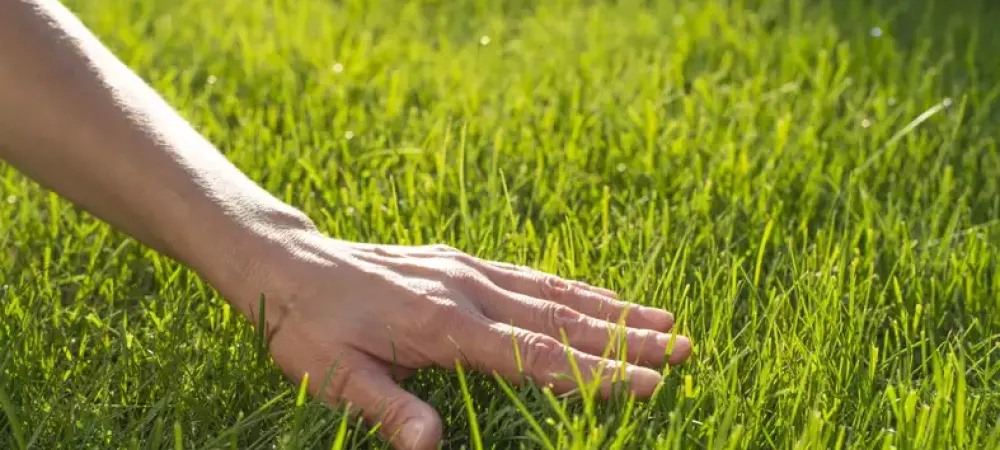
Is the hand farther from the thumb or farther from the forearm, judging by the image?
the forearm

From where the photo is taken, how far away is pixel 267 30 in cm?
337

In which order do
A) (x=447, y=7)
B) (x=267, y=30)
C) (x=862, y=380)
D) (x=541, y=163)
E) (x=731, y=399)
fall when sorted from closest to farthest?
1. (x=731, y=399)
2. (x=862, y=380)
3. (x=541, y=163)
4. (x=267, y=30)
5. (x=447, y=7)

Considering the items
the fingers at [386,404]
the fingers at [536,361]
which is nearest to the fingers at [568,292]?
the fingers at [536,361]

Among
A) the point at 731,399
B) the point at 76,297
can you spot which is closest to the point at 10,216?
the point at 76,297

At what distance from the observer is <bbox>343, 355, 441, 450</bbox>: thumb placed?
5.10 feet

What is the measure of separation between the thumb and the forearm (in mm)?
281

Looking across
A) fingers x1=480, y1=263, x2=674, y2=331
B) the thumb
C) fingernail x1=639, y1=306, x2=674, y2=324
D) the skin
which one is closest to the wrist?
the skin

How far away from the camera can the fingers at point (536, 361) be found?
5.25 ft

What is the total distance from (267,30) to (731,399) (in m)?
2.17

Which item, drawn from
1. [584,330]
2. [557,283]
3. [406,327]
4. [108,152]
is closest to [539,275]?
[557,283]

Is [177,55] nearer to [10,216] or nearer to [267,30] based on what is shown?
[267,30]

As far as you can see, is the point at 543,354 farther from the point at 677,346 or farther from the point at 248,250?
the point at 248,250

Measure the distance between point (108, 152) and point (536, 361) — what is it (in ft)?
2.37

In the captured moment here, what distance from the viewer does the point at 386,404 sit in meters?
1.60
